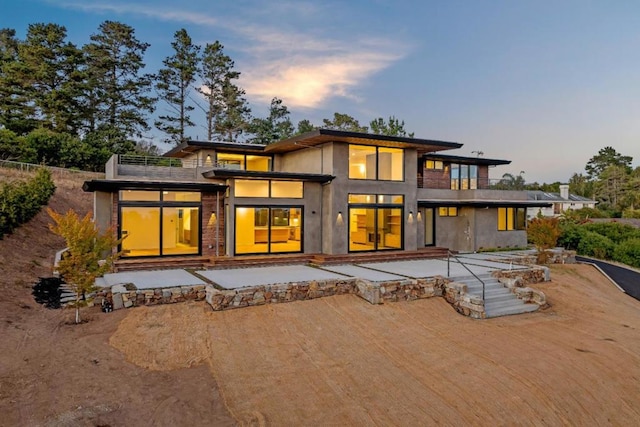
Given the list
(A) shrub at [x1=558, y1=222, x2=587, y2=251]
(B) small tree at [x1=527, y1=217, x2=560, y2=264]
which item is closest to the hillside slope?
(B) small tree at [x1=527, y1=217, x2=560, y2=264]

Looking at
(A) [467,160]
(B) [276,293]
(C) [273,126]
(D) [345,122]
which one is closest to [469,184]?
(A) [467,160]

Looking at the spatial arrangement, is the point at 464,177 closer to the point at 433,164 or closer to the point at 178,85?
the point at 433,164

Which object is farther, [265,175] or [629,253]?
[629,253]

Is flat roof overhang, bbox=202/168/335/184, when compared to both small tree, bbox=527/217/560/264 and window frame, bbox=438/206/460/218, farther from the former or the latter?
small tree, bbox=527/217/560/264

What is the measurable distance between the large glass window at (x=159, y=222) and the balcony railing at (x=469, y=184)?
12.7 meters

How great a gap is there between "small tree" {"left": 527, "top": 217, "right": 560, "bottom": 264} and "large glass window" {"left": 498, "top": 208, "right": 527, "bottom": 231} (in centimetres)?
354

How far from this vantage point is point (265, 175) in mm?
14625

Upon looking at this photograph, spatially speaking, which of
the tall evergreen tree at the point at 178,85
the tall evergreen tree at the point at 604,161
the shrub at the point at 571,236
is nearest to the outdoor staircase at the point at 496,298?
the shrub at the point at 571,236

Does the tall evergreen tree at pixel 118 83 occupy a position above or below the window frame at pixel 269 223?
above

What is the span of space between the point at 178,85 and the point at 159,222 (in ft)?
100

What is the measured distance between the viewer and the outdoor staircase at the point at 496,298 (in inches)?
447

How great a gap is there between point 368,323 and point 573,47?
65.7ft

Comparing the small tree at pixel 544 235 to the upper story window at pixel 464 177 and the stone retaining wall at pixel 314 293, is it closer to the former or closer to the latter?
the stone retaining wall at pixel 314 293

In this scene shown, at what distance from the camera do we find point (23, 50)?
114 ft
